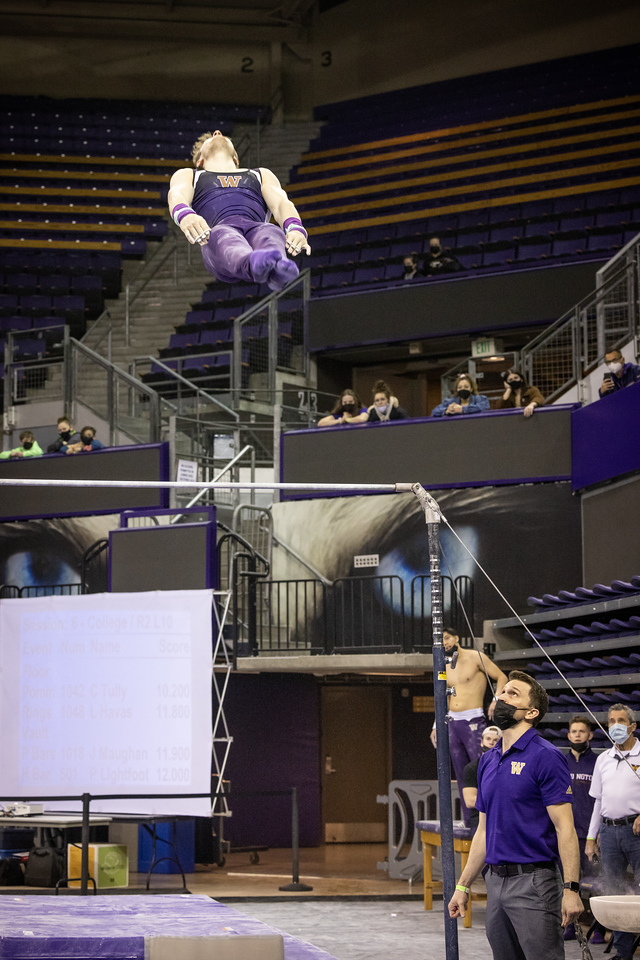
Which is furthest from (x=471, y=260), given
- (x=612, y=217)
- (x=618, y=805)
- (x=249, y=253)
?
(x=249, y=253)

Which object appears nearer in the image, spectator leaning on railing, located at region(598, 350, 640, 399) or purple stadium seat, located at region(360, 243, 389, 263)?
spectator leaning on railing, located at region(598, 350, 640, 399)

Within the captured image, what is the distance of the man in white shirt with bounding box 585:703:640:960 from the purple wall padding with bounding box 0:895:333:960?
2258 mm

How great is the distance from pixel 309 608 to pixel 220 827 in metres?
2.48

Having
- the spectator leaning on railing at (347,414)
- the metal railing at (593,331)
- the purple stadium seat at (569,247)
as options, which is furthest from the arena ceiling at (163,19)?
the spectator leaning on railing at (347,414)

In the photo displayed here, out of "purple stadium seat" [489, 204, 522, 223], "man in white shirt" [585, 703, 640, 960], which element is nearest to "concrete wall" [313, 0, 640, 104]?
"purple stadium seat" [489, 204, 522, 223]

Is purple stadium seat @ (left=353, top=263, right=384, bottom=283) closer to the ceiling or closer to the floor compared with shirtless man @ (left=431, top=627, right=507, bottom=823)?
closer to the ceiling

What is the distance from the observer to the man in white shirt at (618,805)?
696 cm

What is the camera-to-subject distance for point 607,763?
7176 millimetres

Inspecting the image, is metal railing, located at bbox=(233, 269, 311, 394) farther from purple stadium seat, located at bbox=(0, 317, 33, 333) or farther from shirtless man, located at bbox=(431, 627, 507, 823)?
shirtless man, located at bbox=(431, 627, 507, 823)

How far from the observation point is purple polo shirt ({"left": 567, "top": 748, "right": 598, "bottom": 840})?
26.5ft

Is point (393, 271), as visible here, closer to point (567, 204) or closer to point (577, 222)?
point (577, 222)

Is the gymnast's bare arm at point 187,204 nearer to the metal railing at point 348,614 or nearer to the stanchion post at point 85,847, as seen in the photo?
the stanchion post at point 85,847

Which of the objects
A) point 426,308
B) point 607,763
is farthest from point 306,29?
point 607,763

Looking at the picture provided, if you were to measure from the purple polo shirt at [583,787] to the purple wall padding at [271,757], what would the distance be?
19.8ft
